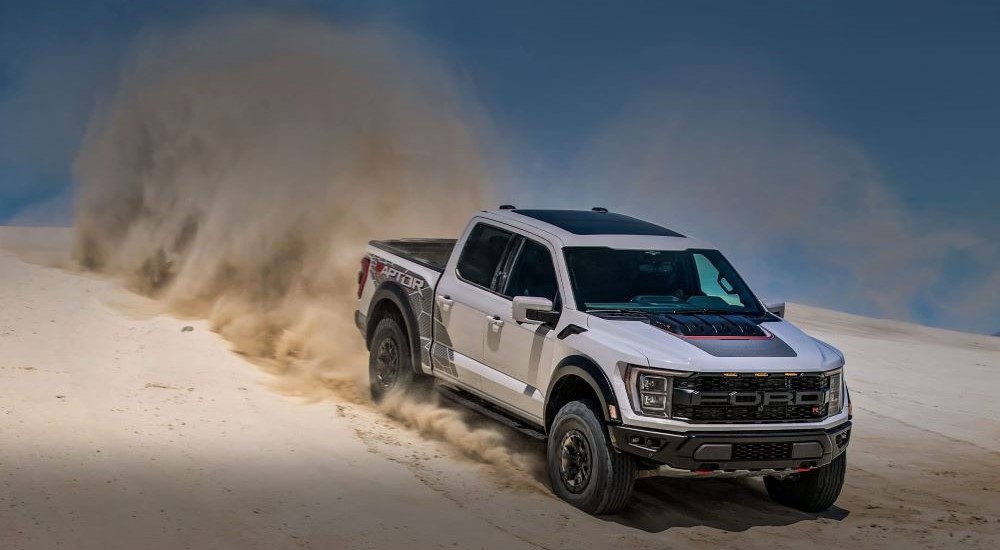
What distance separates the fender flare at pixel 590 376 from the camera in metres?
8.06

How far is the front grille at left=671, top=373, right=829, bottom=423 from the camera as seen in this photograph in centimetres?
794

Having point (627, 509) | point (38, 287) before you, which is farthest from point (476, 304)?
point (38, 287)

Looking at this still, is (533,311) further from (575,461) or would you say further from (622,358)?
(575,461)

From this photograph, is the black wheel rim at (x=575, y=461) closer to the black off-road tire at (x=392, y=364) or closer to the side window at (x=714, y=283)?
the side window at (x=714, y=283)

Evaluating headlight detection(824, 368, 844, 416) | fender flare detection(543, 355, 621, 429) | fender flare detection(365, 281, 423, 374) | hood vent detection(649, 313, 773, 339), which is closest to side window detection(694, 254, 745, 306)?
hood vent detection(649, 313, 773, 339)

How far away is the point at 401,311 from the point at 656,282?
8.09ft

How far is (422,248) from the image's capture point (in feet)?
38.3

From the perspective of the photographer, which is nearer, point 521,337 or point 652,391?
point 652,391

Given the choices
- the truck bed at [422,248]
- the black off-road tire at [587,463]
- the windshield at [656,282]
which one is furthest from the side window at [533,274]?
the truck bed at [422,248]

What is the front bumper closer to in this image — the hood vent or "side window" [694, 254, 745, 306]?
the hood vent

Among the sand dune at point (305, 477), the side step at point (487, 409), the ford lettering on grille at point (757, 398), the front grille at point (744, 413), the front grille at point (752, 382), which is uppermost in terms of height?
the front grille at point (752, 382)

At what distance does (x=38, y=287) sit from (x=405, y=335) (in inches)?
275

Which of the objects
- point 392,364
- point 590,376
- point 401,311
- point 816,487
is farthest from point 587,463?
point 392,364

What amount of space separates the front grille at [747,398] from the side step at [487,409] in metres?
1.36
